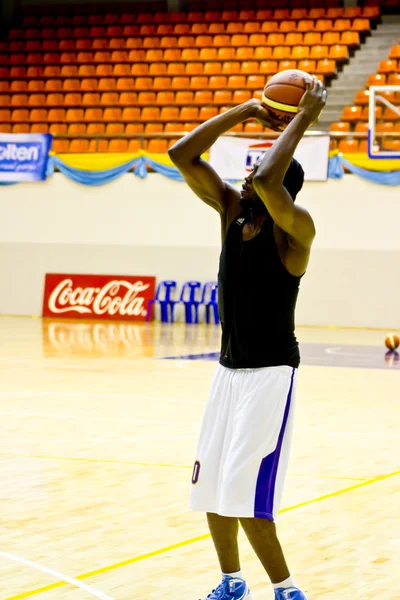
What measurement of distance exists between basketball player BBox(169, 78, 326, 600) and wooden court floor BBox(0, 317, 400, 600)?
0.47 meters

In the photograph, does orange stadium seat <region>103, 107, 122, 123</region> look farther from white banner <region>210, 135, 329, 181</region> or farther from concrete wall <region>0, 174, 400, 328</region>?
white banner <region>210, 135, 329, 181</region>

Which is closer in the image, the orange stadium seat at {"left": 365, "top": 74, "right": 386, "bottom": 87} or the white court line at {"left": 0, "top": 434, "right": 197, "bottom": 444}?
the white court line at {"left": 0, "top": 434, "right": 197, "bottom": 444}

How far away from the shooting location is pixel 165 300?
22.5 m

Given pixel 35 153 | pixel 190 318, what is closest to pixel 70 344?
pixel 190 318

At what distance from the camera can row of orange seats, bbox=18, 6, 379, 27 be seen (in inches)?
1009

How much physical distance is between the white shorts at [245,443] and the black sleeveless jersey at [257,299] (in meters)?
0.06

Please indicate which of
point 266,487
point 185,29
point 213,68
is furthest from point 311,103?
point 185,29

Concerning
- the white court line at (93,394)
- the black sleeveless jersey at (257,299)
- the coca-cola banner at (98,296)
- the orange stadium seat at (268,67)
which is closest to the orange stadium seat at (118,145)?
the coca-cola banner at (98,296)

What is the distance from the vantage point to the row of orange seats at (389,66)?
2308 centimetres

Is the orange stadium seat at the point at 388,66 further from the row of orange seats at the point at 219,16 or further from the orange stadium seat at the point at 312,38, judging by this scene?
the row of orange seats at the point at 219,16

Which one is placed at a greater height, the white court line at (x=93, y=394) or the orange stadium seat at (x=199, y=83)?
the orange stadium seat at (x=199, y=83)

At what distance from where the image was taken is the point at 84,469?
6.95m

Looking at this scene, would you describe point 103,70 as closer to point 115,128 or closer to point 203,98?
point 115,128

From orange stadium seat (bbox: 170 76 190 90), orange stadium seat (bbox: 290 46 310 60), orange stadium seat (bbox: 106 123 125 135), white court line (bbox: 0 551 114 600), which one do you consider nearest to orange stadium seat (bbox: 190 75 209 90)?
orange stadium seat (bbox: 170 76 190 90)
